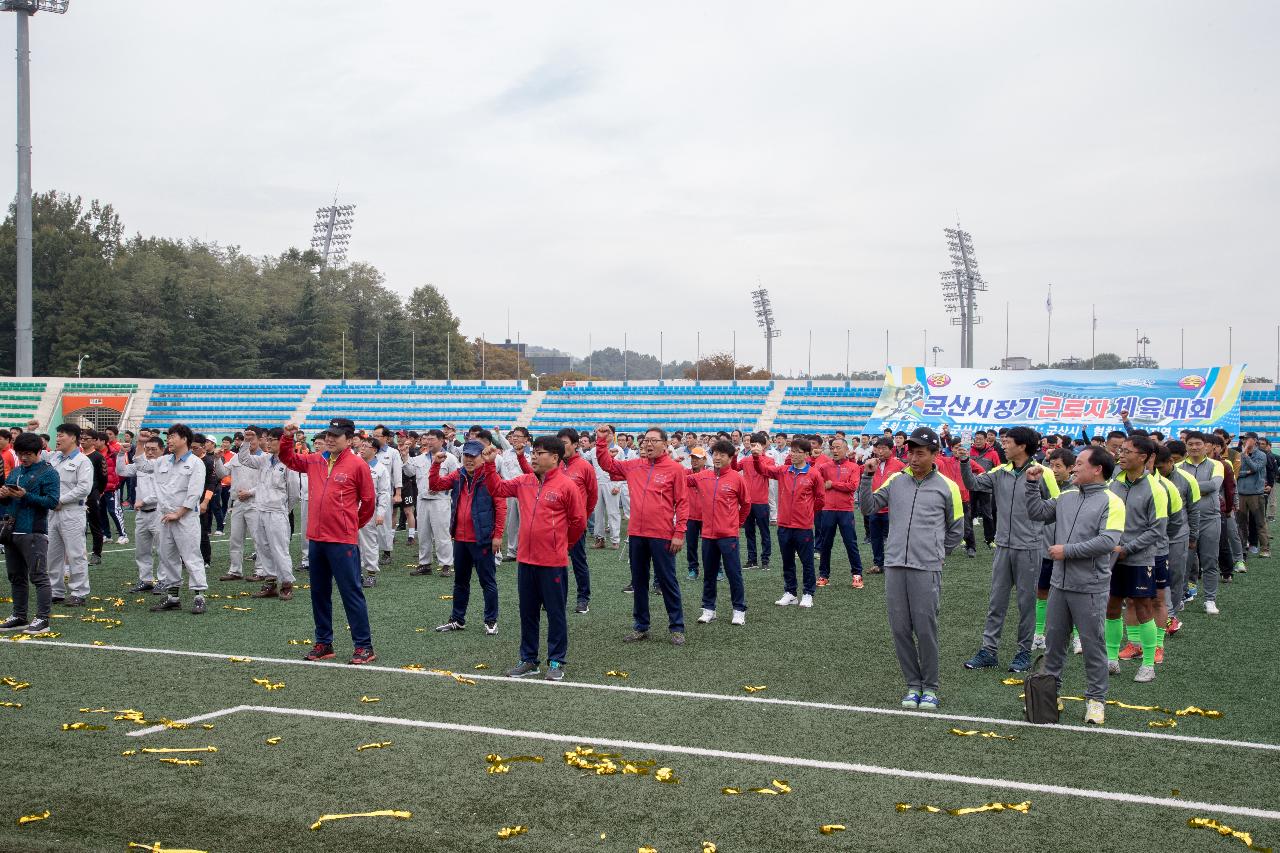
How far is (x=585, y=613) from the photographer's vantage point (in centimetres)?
1178

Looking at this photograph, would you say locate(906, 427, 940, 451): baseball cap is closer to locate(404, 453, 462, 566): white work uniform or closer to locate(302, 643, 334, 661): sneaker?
locate(302, 643, 334, 661): sneaker

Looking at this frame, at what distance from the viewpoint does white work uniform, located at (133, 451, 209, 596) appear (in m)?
11.6

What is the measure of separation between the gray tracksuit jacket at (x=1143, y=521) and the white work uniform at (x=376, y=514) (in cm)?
899

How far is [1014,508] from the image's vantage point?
28.8ft

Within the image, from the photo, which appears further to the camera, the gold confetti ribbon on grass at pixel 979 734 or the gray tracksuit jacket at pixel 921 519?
Result: the gray tracksuit jacket at pixel 921 519

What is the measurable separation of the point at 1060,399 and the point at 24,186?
3390cm

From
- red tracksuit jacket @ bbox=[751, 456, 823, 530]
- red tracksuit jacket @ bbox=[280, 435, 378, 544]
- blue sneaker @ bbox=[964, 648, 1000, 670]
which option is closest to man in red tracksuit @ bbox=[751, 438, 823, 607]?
red tracksuit jacket @ bbox=[751, 456, 823, 530]

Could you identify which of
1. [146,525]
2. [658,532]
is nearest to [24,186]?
[146,525]

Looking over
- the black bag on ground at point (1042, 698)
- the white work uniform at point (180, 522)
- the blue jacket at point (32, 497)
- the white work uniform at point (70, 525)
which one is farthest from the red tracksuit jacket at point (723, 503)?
the white work uniform at point (70, 525)

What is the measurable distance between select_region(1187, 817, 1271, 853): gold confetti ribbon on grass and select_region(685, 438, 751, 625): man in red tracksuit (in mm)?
6021

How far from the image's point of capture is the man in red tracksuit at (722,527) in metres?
11.2

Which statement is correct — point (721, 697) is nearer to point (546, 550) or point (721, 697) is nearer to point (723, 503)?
point (546, 550)

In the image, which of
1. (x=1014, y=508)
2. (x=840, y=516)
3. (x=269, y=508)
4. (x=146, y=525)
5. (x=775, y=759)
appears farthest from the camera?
(x=840, y=516)

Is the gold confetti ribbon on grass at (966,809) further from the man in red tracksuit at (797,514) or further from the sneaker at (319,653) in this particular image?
the man in red tracksuit at (797,514)
